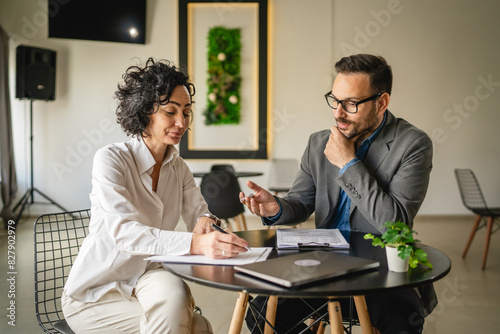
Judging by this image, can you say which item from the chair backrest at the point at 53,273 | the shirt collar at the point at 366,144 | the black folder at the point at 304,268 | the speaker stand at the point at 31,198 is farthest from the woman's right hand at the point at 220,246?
the speaker stand at the point at 31,198

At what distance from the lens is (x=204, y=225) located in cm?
173

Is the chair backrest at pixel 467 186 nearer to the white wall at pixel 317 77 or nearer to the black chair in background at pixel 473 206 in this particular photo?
the black chair in background at pixel 473 206

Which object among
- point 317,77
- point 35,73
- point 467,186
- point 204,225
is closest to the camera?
point 204,225

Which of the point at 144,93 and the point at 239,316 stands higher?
the point at 144,93

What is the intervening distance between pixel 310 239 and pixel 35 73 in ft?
17.6

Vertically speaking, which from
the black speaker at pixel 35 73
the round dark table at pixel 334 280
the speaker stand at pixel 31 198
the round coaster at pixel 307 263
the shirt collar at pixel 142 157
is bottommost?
the speaker stand at pixel 31 198

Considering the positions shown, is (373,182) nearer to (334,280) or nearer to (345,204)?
(345,204)

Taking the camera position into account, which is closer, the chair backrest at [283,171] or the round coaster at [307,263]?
the round coaster at [307,263]

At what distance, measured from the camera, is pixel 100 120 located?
641 cm

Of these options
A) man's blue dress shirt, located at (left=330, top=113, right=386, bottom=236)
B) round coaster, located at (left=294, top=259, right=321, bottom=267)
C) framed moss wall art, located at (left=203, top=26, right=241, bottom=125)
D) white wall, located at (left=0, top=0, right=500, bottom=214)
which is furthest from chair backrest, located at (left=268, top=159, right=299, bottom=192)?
round coaster, located at (left=294, top=259, right=321, bottom=267)

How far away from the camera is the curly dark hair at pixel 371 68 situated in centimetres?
189

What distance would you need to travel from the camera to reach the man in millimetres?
1736

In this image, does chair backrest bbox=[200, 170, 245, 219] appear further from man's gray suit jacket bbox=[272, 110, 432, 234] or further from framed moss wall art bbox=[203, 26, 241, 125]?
framed moss wall art bbox=[203, 26, 241, 125]

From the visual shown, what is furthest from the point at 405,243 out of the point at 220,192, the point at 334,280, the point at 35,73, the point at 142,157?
the point at 35,73
